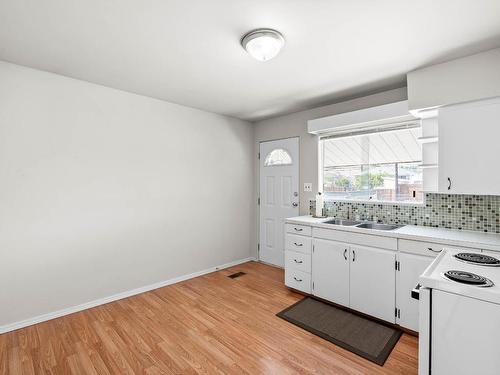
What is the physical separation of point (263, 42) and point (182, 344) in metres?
2.57

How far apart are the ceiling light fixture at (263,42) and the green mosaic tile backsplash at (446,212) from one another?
223 centimetres

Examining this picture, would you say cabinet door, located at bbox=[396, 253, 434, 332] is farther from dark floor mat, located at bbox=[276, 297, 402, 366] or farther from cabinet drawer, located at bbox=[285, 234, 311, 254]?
cabinet drawer, located at bbox=[285, 234, 311, 254]

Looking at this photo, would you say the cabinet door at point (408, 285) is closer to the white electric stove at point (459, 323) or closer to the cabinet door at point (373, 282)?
the cabinet door at point (373, 282)

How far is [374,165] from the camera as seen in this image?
10.7 feet

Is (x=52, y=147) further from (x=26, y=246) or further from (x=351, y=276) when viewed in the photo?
(x=351, y=276)

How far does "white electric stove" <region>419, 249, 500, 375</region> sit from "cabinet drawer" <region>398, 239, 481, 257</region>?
2.57ft

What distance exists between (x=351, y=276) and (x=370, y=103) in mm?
2084

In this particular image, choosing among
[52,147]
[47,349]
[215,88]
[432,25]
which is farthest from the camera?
[215,88]

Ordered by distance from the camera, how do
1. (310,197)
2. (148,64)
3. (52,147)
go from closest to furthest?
(148,64) → (52,147) → (310,197)

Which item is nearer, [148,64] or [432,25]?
[432,25]

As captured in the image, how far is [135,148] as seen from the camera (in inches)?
128

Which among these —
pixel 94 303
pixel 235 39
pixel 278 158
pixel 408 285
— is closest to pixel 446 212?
pixel 408 285

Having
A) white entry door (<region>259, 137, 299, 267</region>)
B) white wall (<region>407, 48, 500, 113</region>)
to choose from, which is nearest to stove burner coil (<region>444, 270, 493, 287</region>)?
white wall (<region>407, 48, 500, 113</region>)

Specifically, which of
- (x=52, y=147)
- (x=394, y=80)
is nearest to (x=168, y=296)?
(x=52, y=147)
